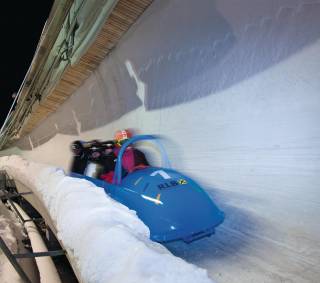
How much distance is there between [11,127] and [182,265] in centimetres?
979

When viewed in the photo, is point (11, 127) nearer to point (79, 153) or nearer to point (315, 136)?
point (79, 153)

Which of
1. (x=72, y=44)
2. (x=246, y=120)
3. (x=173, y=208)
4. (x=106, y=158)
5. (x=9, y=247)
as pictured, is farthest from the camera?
(x=72, y=44)

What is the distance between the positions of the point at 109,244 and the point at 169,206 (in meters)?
0.70

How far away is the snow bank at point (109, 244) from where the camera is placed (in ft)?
3.08

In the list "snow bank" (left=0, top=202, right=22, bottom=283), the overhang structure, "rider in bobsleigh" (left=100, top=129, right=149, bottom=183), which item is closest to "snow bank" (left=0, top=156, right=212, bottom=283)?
"snow bank" (left=0, top=202, right=22, bottom=283)

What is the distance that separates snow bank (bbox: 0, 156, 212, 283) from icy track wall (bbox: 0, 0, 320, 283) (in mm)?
530

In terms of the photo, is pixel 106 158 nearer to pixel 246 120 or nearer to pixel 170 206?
pixel 170 206

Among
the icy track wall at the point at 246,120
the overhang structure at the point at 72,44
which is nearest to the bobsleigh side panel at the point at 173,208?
the icy track wall at the point at 246,120

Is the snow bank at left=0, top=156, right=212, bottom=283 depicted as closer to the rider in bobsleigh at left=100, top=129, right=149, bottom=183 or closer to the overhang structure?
the rider in bobsleigh at left=100, top=129, right=149, bottom=183

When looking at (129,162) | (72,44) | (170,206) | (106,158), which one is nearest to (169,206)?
(170,206)

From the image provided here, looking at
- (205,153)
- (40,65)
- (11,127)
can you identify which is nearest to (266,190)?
(205,153)

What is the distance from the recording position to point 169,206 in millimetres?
1800

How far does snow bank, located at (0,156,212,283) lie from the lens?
94cm

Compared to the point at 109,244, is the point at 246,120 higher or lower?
higher
